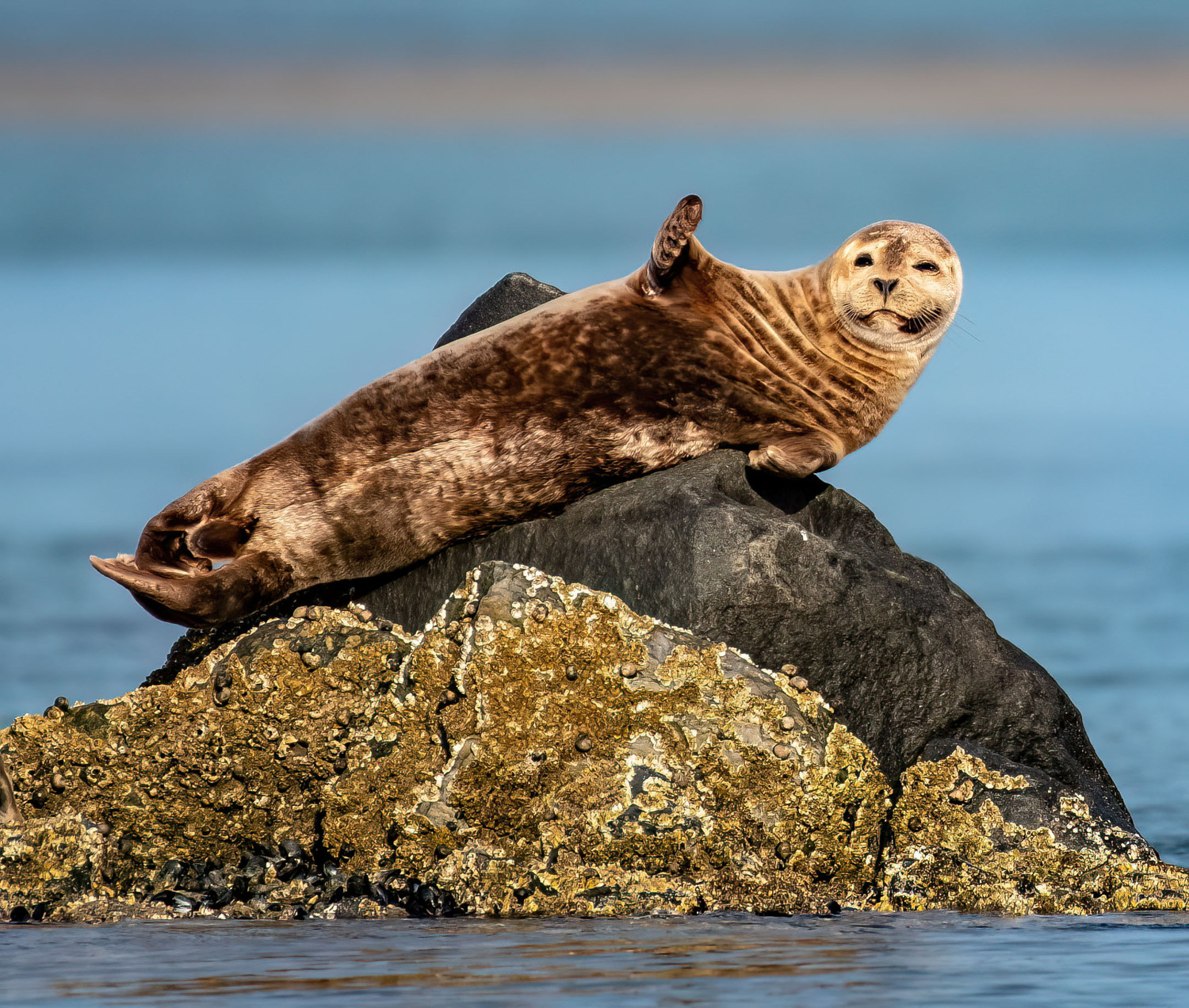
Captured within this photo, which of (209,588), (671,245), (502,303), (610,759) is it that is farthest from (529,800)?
(502,303)

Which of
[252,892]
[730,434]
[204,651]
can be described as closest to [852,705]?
[730,434]

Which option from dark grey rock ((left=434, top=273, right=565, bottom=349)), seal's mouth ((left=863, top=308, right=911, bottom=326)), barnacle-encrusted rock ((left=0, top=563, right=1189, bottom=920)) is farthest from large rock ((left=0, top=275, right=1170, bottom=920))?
dark grey rock ((left=434, top=273, right=565, bottom=349))

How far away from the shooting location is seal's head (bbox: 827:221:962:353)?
29.2 feet

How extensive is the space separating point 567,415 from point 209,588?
2.04 m

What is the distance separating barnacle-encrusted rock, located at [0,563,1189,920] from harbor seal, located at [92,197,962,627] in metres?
0.96

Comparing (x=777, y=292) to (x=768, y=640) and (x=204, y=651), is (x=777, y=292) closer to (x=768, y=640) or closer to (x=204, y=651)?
(x=768, y=640)

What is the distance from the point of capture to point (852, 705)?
7.62 metres

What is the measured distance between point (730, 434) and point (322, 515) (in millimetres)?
2215

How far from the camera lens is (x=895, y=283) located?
29.2ft

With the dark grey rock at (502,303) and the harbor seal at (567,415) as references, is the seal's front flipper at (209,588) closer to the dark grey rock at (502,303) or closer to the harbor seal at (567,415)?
the harbor seal at (567,415)

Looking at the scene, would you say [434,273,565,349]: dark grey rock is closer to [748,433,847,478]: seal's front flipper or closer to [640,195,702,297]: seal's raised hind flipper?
[640,195,702,297]: seal's raised hind flipper

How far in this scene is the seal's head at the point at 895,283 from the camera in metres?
8.91

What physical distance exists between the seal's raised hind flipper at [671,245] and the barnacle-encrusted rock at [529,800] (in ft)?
7.17

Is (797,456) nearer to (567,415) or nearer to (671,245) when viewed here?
(567,415)
